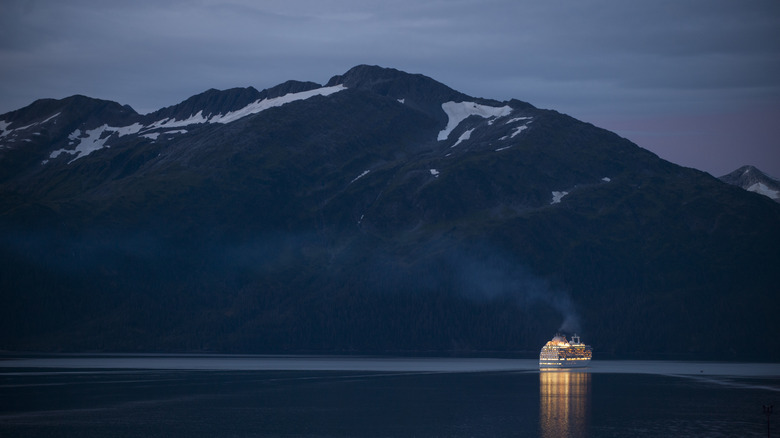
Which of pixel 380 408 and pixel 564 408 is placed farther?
pixel 564 408

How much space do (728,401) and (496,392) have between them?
1506 inches

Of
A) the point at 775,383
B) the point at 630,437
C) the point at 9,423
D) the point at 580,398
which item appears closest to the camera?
the point at 630,437

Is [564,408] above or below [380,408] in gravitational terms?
above

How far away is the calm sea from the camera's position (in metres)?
118

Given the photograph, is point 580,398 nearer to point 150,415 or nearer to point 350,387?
point 350,387

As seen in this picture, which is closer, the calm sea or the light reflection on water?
the calm sea

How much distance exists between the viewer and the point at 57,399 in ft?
505

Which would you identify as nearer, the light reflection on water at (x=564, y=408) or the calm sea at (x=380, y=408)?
the calm sea at (x=380, y=408)

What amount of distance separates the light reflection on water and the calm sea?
151mm

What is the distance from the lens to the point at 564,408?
145 meters

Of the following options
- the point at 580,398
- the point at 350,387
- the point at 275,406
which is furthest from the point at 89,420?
the point at 580,398

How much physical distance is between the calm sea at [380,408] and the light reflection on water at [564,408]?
151 mm

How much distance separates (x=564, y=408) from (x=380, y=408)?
88.1 feet

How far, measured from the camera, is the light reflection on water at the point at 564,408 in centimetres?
12019
